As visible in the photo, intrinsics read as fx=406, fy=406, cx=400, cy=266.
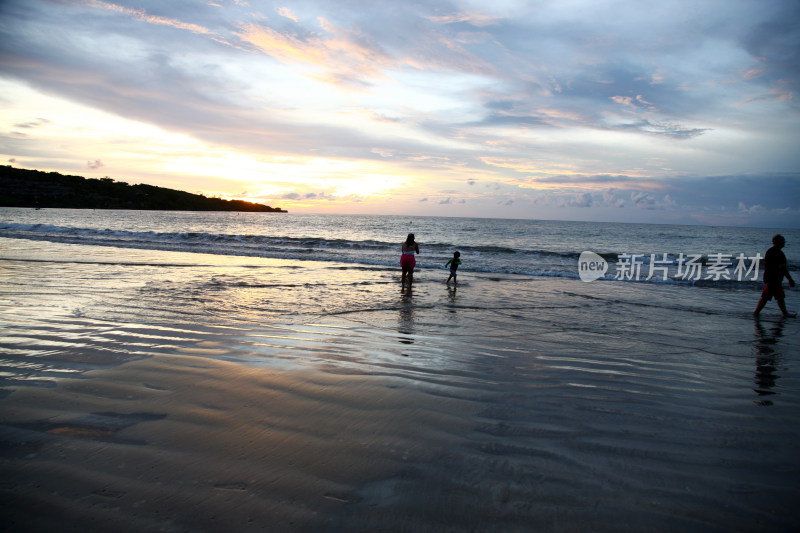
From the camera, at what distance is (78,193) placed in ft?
Result: 350

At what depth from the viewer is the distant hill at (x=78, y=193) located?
97.1 metres

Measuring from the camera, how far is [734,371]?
5.75m

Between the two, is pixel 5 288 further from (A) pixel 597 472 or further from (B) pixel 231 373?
(A) pixel 597 472

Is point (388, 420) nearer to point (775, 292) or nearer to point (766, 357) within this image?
point (766, 357)

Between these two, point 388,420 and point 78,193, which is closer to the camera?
point 388,420

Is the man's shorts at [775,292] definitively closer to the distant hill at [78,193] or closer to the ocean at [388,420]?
the ocean at [388,420]

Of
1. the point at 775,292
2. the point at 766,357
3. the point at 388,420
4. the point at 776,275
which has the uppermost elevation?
the point at 776,275

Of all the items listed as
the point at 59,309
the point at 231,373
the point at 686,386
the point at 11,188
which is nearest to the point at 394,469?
the point at 231,373

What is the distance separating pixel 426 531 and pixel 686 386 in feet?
14.1

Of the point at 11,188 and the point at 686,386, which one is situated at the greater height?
the point at 11,188
